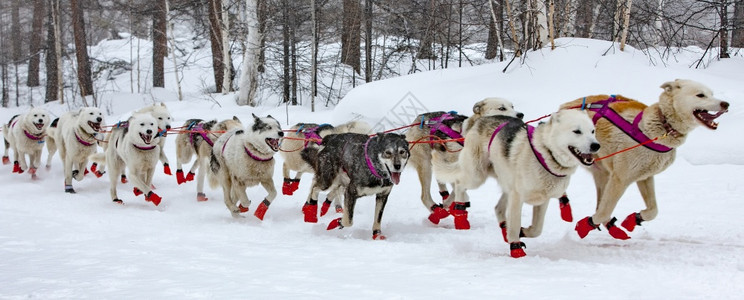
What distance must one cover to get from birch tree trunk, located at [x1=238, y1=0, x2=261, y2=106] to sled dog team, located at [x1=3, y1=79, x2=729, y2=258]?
6.29m

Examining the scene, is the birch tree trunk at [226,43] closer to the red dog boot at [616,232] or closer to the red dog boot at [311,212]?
the red dog boot at [311,212]

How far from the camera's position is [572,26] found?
14.7m

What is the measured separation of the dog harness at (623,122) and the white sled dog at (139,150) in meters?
5.38

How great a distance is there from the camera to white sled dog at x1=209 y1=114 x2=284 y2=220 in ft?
20.8

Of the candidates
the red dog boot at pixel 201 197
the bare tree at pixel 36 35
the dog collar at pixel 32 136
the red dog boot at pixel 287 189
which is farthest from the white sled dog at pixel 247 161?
the bare tree at pixel 36 35

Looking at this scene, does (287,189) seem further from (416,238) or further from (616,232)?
(616,232)

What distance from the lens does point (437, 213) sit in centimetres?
588

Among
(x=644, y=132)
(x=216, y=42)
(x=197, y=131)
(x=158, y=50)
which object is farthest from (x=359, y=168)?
(x=158, y=50)

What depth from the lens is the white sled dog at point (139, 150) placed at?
284 inches

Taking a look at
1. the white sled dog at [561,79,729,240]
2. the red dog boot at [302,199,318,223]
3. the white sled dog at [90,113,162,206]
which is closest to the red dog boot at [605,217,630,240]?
the white sled dog at [561,79,729,240]

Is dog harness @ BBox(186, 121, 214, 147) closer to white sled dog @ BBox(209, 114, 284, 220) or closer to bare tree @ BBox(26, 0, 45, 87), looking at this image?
white sled dog @ BBox(209, 114, 284, 220)

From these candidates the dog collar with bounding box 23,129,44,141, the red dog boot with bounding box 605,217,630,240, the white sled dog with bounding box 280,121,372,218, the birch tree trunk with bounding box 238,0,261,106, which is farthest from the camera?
the birch tree trunk with bounding box 238,0,261,106

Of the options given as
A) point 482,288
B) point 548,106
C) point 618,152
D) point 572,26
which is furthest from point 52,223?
point 572,26

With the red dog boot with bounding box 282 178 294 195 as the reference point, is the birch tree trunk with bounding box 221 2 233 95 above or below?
above
